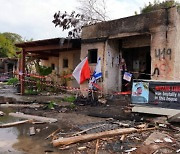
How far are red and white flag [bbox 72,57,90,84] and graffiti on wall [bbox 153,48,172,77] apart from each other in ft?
13.7

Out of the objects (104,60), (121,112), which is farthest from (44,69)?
(121,112)

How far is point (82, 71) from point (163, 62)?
188 inches

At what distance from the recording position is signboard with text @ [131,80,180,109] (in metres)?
9.16

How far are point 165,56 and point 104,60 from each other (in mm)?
3982

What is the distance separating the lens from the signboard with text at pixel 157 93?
9164 mm

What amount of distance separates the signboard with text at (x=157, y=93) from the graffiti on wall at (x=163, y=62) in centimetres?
237

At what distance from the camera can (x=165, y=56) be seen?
39.1 ft

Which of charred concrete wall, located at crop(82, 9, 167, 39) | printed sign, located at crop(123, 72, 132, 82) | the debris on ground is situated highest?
→ charred concrete wall, located at crop(82, 9, 167, 39)

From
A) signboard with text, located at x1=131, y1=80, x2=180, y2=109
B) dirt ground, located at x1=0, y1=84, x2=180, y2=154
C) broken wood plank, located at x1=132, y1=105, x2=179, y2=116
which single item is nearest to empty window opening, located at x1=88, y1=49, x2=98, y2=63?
dirt ground, located at x1=0, y1=84, x2=180, y2=154

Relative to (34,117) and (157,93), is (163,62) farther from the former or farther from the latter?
(34,117)

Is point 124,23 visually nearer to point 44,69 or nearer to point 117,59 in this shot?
point 117,59

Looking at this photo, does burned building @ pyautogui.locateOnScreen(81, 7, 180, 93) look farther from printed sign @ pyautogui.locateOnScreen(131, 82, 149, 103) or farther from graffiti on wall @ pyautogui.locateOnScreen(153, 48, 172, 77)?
printed sign @ pyautogui.locateOnScreen(131, 82, 149, 103)

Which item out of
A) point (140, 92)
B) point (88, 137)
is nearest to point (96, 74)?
point (140, 92)

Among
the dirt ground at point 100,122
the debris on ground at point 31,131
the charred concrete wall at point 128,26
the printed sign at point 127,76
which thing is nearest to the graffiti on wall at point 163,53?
the charred concrete wall at point 128,26
